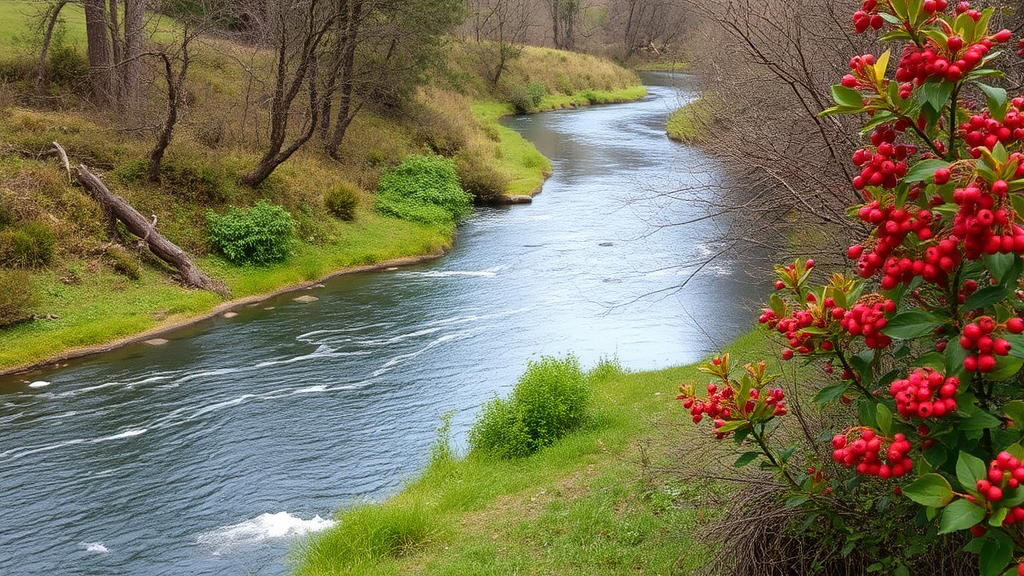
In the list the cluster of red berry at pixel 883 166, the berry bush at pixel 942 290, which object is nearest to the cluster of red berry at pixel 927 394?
the berry bush at pixel 942 290

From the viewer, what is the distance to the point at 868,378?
12.0 ft

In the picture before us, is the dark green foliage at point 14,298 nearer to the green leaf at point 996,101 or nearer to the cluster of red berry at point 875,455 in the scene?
the cluster of red berry at point 875,455

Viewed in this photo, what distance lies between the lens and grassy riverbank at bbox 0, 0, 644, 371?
17.4m

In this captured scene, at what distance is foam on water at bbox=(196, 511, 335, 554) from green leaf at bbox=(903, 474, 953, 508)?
7791 millimetres

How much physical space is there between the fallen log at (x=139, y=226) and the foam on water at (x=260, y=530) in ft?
33.6

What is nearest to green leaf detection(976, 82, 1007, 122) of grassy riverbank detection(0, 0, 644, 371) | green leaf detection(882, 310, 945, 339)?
green leaf detection(882, 310, 945, 339)

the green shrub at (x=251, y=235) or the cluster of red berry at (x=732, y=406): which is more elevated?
the cluster of red berry at (x=732, y=406)

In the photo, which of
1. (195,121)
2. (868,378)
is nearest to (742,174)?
(868,378)

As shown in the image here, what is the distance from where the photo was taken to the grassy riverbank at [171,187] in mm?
17422

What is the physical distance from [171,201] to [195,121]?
4.94m

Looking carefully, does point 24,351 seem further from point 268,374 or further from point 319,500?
point 319,500

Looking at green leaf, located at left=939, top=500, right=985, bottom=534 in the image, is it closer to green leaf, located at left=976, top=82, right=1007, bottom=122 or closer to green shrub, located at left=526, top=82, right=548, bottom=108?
green leaf, located at left=976, top=82, right=1007, bottom=122

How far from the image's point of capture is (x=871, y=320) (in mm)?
3193

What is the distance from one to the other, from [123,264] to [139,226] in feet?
4.32
